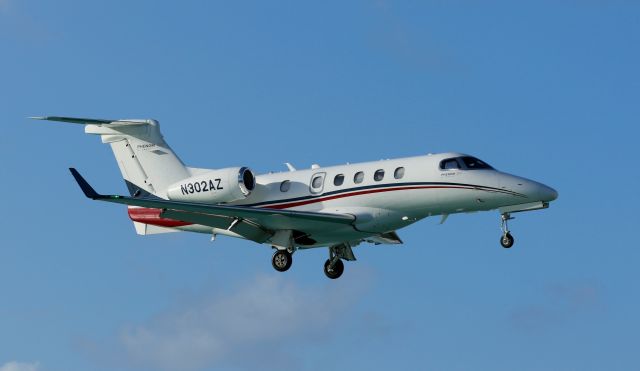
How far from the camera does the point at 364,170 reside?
3628 centimetres

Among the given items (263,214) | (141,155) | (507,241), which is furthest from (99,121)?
(507,241)

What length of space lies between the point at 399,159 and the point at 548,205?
14.7 ft

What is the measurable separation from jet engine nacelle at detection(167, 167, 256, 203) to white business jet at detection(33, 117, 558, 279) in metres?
0.03

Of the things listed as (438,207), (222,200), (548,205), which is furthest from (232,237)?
(548,205)

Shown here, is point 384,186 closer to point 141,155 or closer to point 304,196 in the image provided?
point 304,196

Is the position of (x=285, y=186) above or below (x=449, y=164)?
below

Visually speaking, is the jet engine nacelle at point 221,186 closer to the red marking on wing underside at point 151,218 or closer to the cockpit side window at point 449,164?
the red marking on wing underside at point 151,218

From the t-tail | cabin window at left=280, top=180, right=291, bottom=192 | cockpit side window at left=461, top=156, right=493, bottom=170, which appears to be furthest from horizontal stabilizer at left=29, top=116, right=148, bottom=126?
cockpit side window at left=461, top=156, right=493, bottom=170

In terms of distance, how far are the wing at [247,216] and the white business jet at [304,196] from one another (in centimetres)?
3

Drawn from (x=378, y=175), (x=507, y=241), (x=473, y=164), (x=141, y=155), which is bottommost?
(x=507, y=241)

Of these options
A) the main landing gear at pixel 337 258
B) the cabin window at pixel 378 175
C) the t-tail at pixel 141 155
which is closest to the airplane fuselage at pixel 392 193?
the cabin window at pixel 378 175

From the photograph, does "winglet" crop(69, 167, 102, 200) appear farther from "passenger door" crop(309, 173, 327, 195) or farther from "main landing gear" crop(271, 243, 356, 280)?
"main landing gear" crop(271, 243, 356, 280)

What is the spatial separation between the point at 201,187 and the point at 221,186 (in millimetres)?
701

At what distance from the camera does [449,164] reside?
3528 cm
